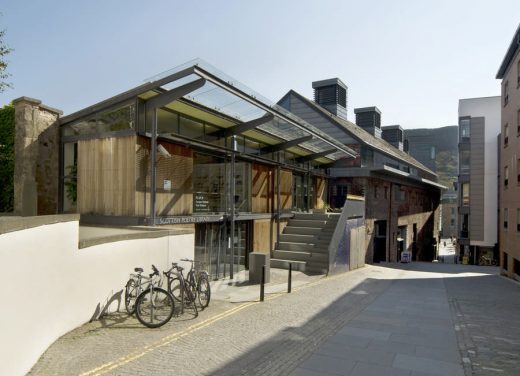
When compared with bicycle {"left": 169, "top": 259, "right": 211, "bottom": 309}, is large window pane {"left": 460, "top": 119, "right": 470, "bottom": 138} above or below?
above

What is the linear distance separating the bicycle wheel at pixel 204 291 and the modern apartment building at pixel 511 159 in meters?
20.2

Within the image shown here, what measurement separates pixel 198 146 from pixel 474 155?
3528cm

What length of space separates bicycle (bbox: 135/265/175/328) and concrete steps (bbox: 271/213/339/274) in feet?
29.7

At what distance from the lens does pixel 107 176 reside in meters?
12.8

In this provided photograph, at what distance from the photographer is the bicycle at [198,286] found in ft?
31.9

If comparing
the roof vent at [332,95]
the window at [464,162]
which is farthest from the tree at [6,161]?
the window at [464,162]

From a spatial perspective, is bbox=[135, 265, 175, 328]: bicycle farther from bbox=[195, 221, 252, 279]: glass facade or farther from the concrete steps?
the concrete steps

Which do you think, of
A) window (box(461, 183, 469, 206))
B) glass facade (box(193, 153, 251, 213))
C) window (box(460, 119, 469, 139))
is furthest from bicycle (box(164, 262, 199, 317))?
window (box(460, 119, 469, 139))

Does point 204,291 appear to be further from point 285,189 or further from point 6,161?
point 6,161

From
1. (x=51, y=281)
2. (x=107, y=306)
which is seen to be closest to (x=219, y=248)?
(x=107, y=306)

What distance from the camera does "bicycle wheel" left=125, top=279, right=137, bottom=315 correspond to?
858 cm

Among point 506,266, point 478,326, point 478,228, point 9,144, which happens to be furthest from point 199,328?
point 478,228

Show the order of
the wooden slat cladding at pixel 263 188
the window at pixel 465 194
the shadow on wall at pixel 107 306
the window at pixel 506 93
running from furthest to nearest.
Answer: the window at pixel 465 194 → the window at pixel 506 93 → the wooden slat cladding at pixel 263 188 → the shadow on wall at pixel 107 306

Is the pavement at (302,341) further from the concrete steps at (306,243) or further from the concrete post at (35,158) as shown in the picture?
the concrete post at (35,158)
